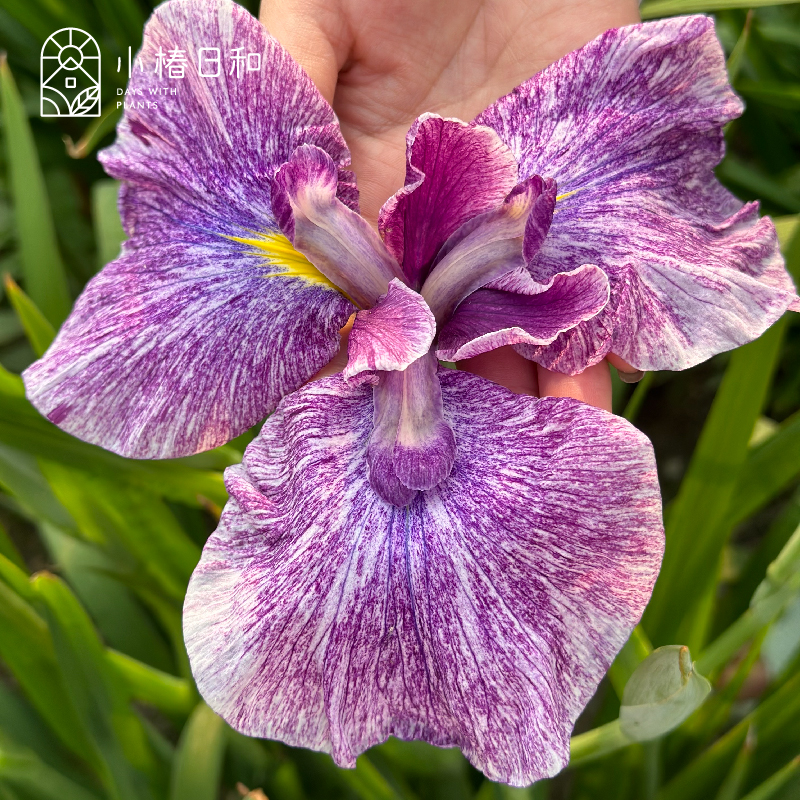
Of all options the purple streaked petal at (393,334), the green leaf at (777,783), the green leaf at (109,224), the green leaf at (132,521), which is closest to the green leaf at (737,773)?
the green leaf at (777,783)

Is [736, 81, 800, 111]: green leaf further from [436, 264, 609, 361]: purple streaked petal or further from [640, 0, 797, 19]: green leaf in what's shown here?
[436, 264, 609, 361]: purple streaked petal

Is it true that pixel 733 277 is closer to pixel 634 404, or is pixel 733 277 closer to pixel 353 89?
pixel 634 404

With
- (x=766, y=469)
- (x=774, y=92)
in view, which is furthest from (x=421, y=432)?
(x=774, y=92)

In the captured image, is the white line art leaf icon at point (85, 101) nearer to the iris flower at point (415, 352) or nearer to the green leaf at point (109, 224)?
the green leaf at point (109, 224)

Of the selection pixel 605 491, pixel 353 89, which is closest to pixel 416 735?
pixel 605 491

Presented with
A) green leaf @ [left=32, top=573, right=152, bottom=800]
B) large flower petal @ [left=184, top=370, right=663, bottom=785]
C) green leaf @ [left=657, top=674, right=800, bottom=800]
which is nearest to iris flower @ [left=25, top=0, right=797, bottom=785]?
large flower petal @ [left=184, top=370, right=663, bottom=785]
